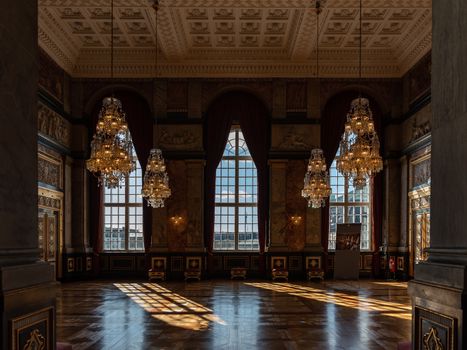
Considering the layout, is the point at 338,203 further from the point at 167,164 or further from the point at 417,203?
the point at 167,164

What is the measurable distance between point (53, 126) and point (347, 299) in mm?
9878

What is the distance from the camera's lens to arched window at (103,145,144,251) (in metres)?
18.0

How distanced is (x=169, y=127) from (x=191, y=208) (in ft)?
9.16

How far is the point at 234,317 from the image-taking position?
928 cm

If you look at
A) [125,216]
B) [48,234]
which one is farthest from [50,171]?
[125,216]

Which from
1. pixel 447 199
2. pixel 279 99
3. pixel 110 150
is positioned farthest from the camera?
pixel 279 99

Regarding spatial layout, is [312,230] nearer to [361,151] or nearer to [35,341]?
[361,151]

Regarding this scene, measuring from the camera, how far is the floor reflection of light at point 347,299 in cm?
998

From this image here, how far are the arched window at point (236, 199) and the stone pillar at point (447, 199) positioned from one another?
1439 cm

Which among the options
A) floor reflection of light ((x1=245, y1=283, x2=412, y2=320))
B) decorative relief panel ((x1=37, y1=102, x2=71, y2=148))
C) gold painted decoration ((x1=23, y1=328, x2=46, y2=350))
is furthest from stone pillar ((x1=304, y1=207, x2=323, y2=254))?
gold painted decoration ((x1=23, y1=328, x2=46, y2=350))

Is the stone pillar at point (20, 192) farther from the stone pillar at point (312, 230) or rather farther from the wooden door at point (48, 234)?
the stone pillar at point (312, 230)

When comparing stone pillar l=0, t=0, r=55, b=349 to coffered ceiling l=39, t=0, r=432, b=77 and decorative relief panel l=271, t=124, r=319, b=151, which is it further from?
decorative relief panel l=271, t=124, r=319, b=151

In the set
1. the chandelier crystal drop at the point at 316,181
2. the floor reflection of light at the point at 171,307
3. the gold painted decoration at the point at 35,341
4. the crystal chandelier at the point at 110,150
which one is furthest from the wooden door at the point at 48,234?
the gold painted decoration at the point at 35,341

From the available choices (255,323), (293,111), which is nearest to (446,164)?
(255,323)
